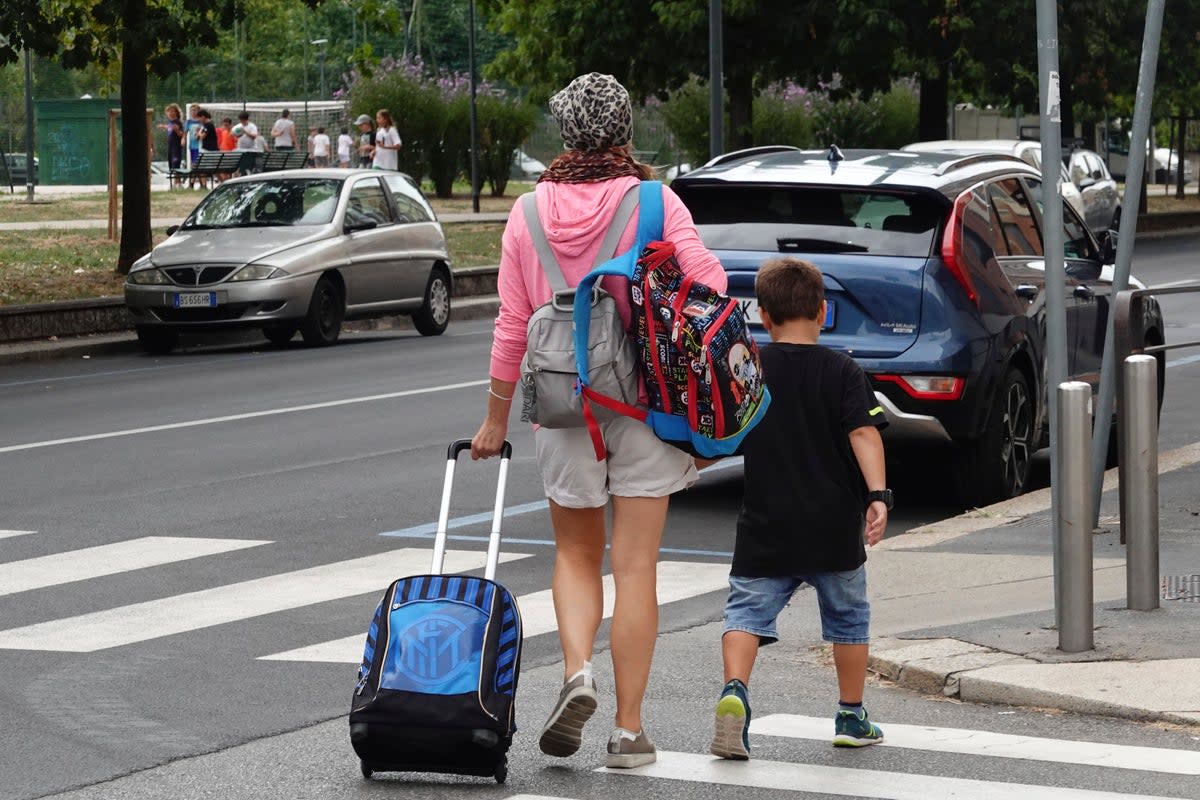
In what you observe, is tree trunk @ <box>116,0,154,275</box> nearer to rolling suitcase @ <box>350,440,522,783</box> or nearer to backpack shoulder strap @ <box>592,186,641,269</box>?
backpack shoulder strap @ <box>592,186,641,269</box>

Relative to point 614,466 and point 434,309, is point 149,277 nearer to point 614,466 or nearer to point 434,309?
point 434,309

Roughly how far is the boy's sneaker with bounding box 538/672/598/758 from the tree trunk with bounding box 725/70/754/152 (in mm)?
34050

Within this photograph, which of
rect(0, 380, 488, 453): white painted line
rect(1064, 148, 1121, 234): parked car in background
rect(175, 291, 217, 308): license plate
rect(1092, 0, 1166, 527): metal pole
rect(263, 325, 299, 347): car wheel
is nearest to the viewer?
rect(1092, 0, 1166, 527): metal pole

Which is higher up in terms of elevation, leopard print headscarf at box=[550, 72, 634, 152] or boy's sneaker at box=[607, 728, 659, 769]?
leopard print headscarf at box=[550, 72, 634, 152]

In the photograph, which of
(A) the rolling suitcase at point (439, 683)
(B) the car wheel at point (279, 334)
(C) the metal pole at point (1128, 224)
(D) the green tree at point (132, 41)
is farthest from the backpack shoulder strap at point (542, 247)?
(D) the green tree at point (132, 41)

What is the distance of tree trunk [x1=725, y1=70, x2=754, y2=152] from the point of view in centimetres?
3944

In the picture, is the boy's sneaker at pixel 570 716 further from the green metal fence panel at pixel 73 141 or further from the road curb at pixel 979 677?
the green metal fence panel at pixel 73 141

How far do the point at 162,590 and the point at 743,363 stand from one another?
11.9 feet

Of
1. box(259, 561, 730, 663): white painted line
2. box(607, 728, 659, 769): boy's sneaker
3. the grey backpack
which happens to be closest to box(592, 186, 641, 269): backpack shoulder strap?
the grey backpack

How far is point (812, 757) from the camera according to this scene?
578cm

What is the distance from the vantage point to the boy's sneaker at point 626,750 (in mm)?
5586

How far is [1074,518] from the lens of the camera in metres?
6.66

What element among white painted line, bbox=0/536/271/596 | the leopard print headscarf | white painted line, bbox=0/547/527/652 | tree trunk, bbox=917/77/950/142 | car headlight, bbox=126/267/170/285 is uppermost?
tree trunk, bbox=917/77/950/142

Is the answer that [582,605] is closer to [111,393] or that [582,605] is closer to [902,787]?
[902,787]
